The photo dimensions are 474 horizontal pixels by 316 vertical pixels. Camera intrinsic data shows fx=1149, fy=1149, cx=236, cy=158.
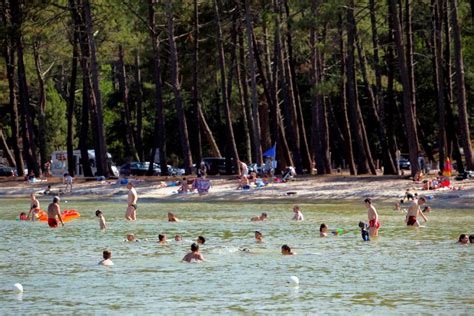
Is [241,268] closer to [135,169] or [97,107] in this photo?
[97,107]

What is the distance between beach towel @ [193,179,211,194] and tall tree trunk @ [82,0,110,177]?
968 cm

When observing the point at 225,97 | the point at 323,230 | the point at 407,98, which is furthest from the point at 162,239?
the point at 225,97

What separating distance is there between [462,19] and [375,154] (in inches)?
1079

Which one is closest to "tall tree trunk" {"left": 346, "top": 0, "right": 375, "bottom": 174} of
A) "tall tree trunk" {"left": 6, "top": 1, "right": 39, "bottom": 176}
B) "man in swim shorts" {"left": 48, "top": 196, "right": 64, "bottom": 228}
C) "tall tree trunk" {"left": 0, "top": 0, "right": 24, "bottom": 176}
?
"tall tree trunk" {"left": 6, "top": 1, "right": 39, "bottom": 176}

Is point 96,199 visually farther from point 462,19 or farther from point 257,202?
point 462,19

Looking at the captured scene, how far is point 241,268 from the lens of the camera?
30.3 m

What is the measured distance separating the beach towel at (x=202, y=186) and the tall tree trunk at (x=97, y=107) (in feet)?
31.8

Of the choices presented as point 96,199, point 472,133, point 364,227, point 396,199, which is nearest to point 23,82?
point 96,199

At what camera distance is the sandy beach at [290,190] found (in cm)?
5247

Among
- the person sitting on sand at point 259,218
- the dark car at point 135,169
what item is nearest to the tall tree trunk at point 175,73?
the dark car at point 135,169

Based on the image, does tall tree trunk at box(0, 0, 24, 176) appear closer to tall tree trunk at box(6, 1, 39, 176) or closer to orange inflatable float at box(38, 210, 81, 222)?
tall tree trunk at box(6, 1, 39, 176)

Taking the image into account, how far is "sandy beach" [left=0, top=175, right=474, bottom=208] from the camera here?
52469mm

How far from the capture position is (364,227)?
3612cm

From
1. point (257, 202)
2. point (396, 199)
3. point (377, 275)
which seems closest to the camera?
point (377, 275)
